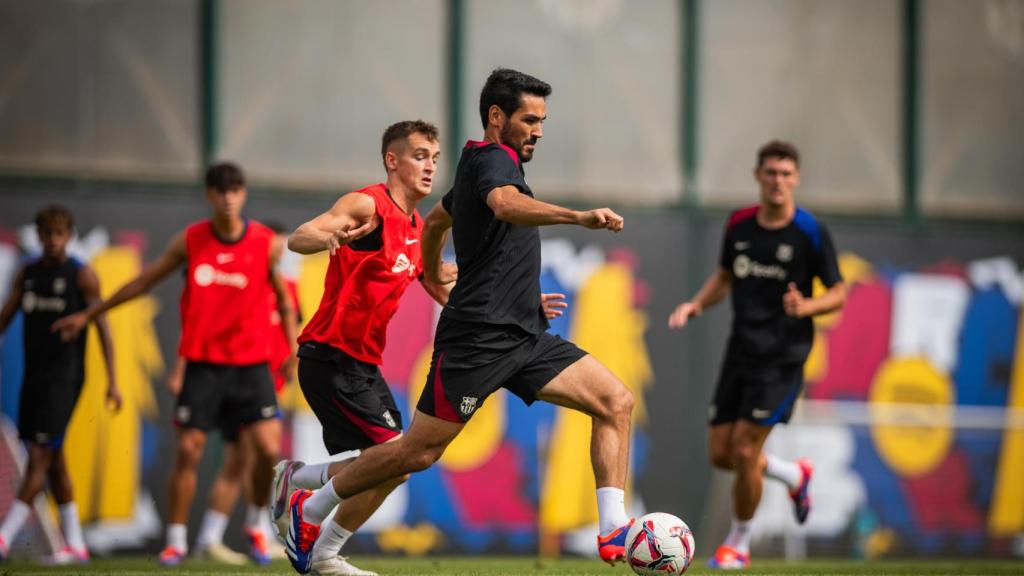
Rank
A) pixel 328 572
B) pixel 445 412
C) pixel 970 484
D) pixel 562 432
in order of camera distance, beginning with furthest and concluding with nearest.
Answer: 1. pixel 970 484
2. pixel 562 432
3. pixel 328 572
4. pixel 445 412

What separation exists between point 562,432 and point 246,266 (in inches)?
159

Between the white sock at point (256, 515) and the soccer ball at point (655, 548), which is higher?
the soccer ball at point (655, 548)

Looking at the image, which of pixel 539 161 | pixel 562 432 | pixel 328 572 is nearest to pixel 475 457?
pixel 562 432

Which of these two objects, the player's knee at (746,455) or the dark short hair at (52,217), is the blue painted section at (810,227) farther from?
the dark short hair at (52,217)

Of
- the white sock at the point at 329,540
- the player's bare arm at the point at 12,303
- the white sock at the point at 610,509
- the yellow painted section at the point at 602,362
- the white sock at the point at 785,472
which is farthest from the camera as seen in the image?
the yellow painted section at the point at 602,362

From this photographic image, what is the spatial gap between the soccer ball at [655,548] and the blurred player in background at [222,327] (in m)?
4.40

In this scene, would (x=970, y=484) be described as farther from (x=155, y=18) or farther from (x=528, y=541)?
(x=155, y=18)

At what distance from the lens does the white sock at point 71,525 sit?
34.7 ft

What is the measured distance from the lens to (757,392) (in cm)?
945

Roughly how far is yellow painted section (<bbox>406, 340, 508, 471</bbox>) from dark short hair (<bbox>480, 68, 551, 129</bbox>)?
20.5 feet

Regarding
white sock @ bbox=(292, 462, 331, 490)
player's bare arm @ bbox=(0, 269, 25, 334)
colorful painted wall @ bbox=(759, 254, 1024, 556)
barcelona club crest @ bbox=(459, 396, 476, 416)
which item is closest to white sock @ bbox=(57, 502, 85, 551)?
player's bare arm @ bbox=(0, 269, 25, 334)

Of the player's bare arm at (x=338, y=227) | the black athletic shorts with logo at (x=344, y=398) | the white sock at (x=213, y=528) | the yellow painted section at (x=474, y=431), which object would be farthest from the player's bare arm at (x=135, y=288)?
the yellow painted section at (x=474, y=431)

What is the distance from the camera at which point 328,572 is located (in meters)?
7.20

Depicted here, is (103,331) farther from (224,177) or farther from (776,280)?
(776,280)
